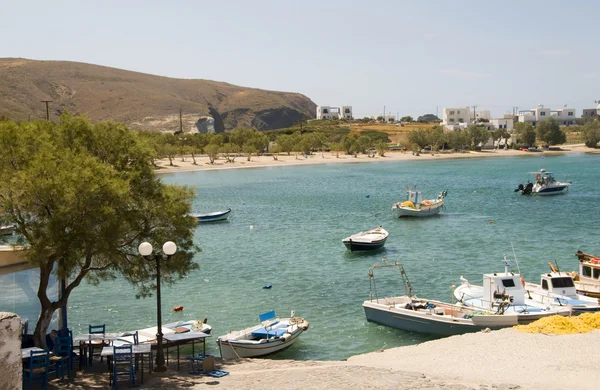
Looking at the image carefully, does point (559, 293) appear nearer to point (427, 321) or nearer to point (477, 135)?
point (427, 321)

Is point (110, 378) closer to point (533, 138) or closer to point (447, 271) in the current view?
point (447, 271)

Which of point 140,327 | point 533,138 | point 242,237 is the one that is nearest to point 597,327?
point 140,327

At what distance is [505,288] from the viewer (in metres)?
25.3

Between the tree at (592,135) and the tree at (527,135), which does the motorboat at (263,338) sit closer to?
the tree at (527,135)

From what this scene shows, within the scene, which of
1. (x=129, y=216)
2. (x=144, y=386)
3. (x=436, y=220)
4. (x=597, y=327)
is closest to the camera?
(x=144, y=386)

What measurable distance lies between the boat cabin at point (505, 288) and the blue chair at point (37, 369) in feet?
54.5

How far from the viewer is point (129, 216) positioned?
17766 mm

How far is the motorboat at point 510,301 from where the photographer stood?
A: 24.2 m

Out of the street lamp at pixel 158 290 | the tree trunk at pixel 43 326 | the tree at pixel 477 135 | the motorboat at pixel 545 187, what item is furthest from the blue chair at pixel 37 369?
the tree at pixel 477 135

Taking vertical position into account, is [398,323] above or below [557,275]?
below

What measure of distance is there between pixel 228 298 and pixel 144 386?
15.7 m

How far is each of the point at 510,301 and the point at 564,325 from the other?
3.23m

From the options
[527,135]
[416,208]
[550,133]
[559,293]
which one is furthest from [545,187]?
[550,133]

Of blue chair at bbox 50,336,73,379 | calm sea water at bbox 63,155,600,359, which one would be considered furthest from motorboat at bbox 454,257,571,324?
blue chair at bbox 50,336,73,379
